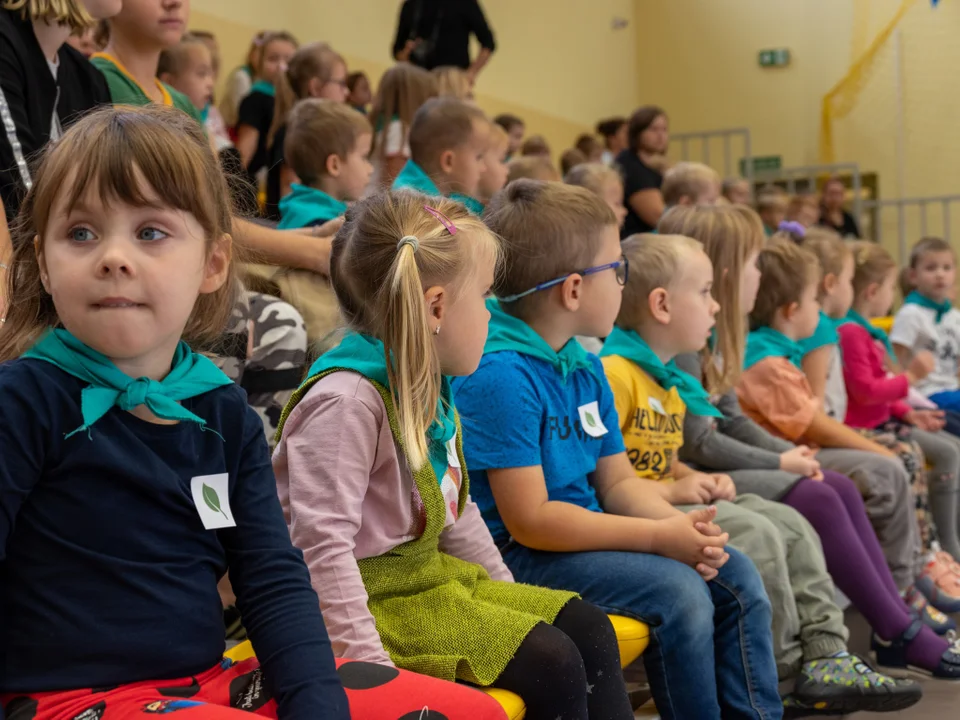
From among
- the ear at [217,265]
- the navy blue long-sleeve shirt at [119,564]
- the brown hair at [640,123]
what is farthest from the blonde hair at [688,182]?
the navy blue long-sleeve shirt at [119,564]

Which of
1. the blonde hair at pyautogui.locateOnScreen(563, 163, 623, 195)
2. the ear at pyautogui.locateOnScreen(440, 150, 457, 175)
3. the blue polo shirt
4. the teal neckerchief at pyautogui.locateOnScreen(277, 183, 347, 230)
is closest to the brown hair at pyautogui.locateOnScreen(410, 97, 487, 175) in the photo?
the ear at pyautogui.locateOnScreen(440, 150, 457, 175)

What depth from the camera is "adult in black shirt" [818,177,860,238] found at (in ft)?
25.5

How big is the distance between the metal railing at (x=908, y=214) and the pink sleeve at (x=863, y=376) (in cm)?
492

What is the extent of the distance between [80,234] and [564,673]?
825 mm

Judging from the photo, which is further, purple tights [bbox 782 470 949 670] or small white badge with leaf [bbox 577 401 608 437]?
purple tights [bbox 782 470 949 670]

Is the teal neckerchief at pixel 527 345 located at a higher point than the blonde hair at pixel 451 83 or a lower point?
lower

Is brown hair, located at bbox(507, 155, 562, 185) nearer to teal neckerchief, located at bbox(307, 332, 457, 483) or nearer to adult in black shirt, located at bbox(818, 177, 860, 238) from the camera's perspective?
teal neckerchief, located at bbox(307, 332, 457, 483)

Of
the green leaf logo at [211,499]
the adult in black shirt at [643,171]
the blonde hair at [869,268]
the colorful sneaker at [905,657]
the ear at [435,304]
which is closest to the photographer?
the green leaf logo at [211,499]

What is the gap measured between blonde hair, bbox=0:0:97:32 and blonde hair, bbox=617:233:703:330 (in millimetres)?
1188

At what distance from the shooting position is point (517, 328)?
6.60ft

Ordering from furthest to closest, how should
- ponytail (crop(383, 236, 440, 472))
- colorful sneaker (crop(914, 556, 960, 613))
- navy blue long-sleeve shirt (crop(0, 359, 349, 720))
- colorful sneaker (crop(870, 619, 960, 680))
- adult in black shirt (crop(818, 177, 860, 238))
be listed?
adult in black shirt (crop(818, 177, 860, 238))
colorful sneaker (crop(914, 556, 960, 613))
colorful sneaker (crop(870, 619, 960, 680))
ponytail (crop(383, 236, 440, 472))
navy blue long-sleeve shirt (crop(0, 359, 349, 720))

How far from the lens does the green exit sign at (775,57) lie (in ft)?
31.1

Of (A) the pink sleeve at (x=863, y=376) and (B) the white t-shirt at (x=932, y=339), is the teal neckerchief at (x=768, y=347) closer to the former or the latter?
(A) the pink sleeve at (x=863, y=376)

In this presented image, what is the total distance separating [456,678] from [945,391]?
10.8 feet
